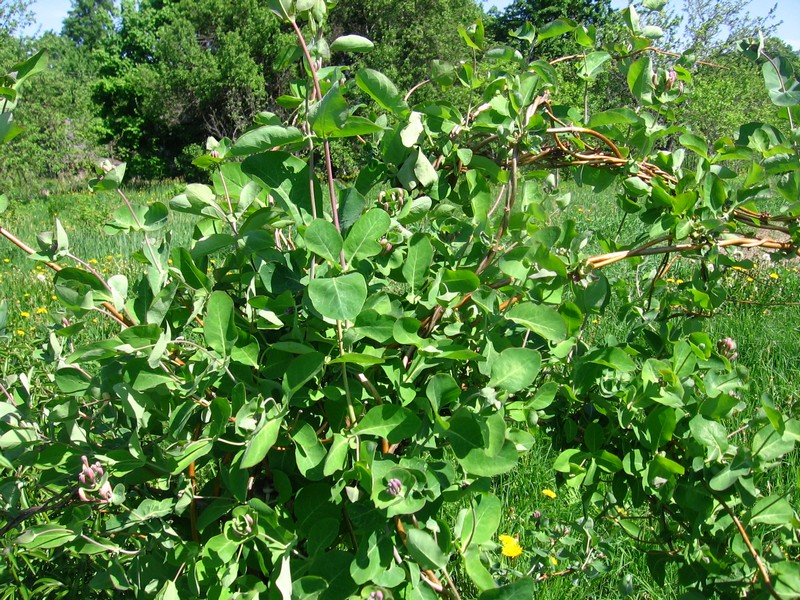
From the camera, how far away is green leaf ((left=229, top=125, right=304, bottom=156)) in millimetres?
739

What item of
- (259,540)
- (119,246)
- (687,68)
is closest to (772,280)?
(687,68)

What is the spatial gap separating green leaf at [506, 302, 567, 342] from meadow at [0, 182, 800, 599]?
0.32 metres

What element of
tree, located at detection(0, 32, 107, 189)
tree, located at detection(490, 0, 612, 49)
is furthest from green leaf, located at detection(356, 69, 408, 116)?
tree, located at detection(490, 0, 612, 49)

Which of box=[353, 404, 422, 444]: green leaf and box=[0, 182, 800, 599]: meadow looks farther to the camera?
box=[0, 182, 800, 599]: meadow

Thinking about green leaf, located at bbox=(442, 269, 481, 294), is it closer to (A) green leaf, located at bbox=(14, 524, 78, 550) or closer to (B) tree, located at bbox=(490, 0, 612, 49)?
(A) green leaf, located at bbox=(14, 524, 78, 550)

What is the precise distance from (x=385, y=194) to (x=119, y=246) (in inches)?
175

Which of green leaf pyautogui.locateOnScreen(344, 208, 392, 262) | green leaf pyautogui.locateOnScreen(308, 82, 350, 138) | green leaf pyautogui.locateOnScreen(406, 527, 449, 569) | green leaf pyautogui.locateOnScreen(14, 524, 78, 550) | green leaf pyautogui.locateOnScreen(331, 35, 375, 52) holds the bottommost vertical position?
green leaf pyautogui.locateOnScreen(406, 527, 449, 569)

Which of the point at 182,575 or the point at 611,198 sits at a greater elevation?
the point at 182,575

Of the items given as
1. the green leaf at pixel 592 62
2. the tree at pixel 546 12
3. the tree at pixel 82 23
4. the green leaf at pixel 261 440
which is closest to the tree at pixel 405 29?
the tree at pixel 546 12

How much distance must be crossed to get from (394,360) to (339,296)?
7.8 inches

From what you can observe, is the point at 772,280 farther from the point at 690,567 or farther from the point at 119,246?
the point at 119,246

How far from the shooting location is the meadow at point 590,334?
1.55 m

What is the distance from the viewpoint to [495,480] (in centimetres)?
217

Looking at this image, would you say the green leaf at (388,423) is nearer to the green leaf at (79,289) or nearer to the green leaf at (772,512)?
the green leaf at (79,289)
